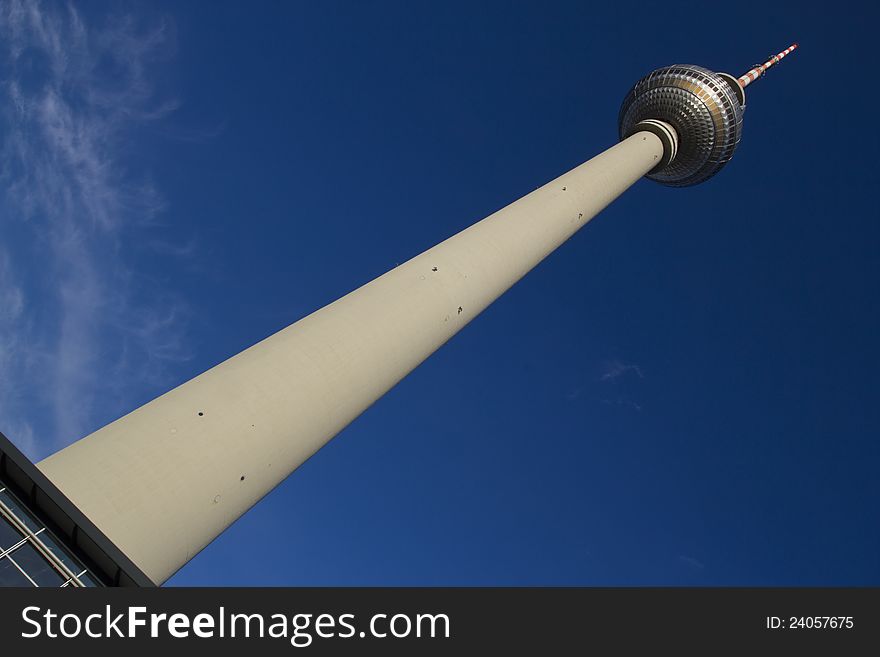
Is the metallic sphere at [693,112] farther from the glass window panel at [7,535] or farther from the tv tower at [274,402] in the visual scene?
the glass window panel at [7,535]

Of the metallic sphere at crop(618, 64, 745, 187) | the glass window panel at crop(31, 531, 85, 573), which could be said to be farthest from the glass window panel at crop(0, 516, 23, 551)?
the metallic sphere at crop(618, 64, 745, 187)

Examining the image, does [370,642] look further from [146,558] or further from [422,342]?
[422,342]

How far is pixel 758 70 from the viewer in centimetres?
6662

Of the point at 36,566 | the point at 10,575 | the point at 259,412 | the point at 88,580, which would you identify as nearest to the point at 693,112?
the point at 259,412

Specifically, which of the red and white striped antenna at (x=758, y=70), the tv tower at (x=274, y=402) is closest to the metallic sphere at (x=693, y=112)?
the red and white striped antenna at (x=758, y=70)

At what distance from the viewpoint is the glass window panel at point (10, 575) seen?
1375 centimetres

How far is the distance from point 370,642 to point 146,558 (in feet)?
21.2

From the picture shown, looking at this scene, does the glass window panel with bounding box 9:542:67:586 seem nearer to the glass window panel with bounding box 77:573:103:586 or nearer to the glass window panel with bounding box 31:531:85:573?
the glass window panel with bounding box 31:531:85:573

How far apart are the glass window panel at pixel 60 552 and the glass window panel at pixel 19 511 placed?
0.28 meters

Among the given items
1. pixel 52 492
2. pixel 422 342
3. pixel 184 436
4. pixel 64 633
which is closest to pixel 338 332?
pixel 422 342

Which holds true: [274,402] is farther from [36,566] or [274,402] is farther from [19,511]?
[36,566]

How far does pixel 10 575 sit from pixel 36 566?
0.58 meters

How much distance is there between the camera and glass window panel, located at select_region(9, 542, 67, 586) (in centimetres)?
1423

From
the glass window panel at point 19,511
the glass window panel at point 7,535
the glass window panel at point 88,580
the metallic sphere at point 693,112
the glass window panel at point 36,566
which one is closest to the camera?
the glass window panel at point 36,566
